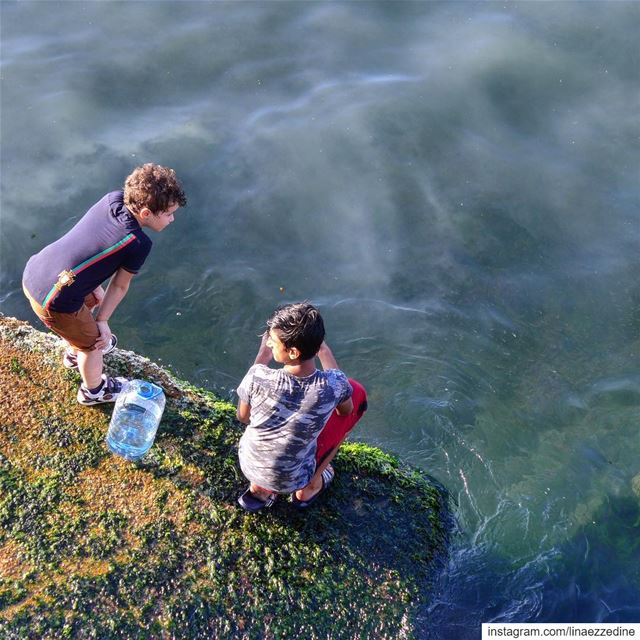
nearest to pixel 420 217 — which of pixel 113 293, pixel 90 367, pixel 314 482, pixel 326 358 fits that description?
pixel 326 358

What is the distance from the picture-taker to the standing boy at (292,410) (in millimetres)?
4684

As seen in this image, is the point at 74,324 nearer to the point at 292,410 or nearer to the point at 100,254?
the point at 100,254

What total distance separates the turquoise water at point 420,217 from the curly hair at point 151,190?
2.77 meters

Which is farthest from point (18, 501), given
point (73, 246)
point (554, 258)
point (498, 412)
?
point (554, 258)

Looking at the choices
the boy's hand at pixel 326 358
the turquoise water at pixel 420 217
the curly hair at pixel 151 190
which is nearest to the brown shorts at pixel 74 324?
the curly hair at pixel 151 190

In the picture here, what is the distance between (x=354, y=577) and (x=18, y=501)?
2.35m

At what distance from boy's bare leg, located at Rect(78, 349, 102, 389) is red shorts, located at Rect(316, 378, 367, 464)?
5.74 ft

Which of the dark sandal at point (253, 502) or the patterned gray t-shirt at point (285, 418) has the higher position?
the patterned gray t-shirt at point (285, 418)

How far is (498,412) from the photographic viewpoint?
7.33 metres

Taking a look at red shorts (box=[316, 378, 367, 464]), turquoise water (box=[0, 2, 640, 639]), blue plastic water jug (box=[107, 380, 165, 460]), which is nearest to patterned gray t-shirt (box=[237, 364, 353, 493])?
red shorts (box=[316, 378, 367, 464])

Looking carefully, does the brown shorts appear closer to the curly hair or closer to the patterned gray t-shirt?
the curly hair

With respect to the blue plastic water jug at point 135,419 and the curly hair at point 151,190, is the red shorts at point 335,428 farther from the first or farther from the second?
the curly hair at point 151,190

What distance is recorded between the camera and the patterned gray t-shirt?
4855 millimetres

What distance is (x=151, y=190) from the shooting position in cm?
515
